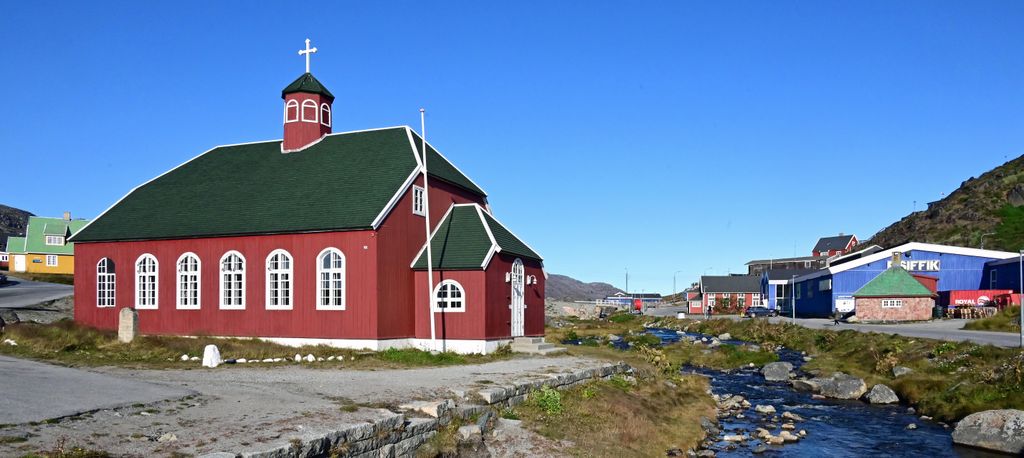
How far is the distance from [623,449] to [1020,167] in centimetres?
10344

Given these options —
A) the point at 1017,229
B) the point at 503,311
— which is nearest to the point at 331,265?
the point at 503,311

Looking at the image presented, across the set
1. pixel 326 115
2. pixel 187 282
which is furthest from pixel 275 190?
pixel 187 282

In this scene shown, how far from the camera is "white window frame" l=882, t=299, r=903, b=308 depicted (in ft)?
169

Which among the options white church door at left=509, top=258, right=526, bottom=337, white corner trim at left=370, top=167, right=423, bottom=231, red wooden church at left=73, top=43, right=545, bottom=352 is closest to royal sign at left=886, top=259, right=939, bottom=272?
red wooden church at left=73, top=43, right=545, bottom=352

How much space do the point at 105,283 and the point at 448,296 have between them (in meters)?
16.3

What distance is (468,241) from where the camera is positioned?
30.1 m

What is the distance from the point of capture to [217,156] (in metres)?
37.3

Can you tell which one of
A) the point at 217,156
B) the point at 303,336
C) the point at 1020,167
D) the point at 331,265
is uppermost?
the point at 1020,167

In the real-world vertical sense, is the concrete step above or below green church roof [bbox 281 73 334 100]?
below

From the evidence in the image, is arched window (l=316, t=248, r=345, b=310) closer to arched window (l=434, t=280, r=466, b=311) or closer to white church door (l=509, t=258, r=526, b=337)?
arched window (l=434, t=280, r=466, b=311)

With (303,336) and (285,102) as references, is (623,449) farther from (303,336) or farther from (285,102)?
(285,102)

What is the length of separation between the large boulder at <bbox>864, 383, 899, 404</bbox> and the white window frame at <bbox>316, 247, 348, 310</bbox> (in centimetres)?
1850

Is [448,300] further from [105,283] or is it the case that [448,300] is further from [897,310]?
[897,310]

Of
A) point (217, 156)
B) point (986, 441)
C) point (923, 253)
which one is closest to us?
point (986, 441)
